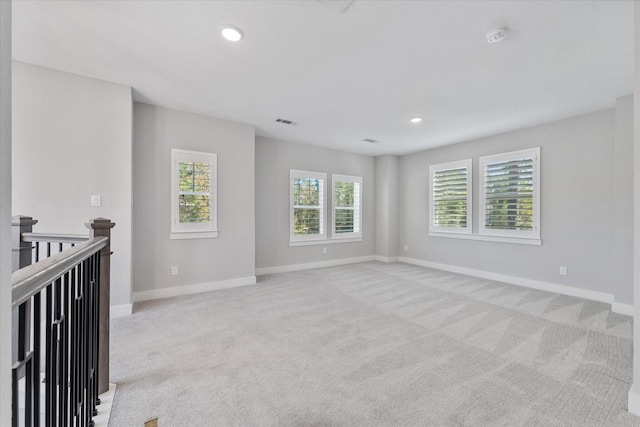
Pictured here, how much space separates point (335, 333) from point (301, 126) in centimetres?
328

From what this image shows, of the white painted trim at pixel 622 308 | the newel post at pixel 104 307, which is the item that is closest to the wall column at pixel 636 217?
the white painted trim at pixel 622 308

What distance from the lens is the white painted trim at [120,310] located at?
3161 mm

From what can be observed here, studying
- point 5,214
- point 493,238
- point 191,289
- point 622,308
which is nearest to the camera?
point 5,214

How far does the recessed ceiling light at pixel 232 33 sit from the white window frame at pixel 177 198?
7.00 ft

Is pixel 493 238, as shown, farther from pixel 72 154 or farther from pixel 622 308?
pixel 72 154

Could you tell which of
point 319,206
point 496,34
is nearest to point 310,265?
point 319,206

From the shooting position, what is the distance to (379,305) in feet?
12.0

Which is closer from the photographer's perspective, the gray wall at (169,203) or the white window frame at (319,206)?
the gray wall at (169,203)

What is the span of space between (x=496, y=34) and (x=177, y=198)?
4.01 metres

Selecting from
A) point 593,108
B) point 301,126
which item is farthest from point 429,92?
point 593,108

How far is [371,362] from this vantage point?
2271 millimetres

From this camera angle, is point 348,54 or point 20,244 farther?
point 348,54

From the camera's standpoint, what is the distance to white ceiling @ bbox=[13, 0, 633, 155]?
204 cm

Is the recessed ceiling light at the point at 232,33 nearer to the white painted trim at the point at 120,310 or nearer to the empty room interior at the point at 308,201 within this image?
the empty room interior at the point at 308,201
